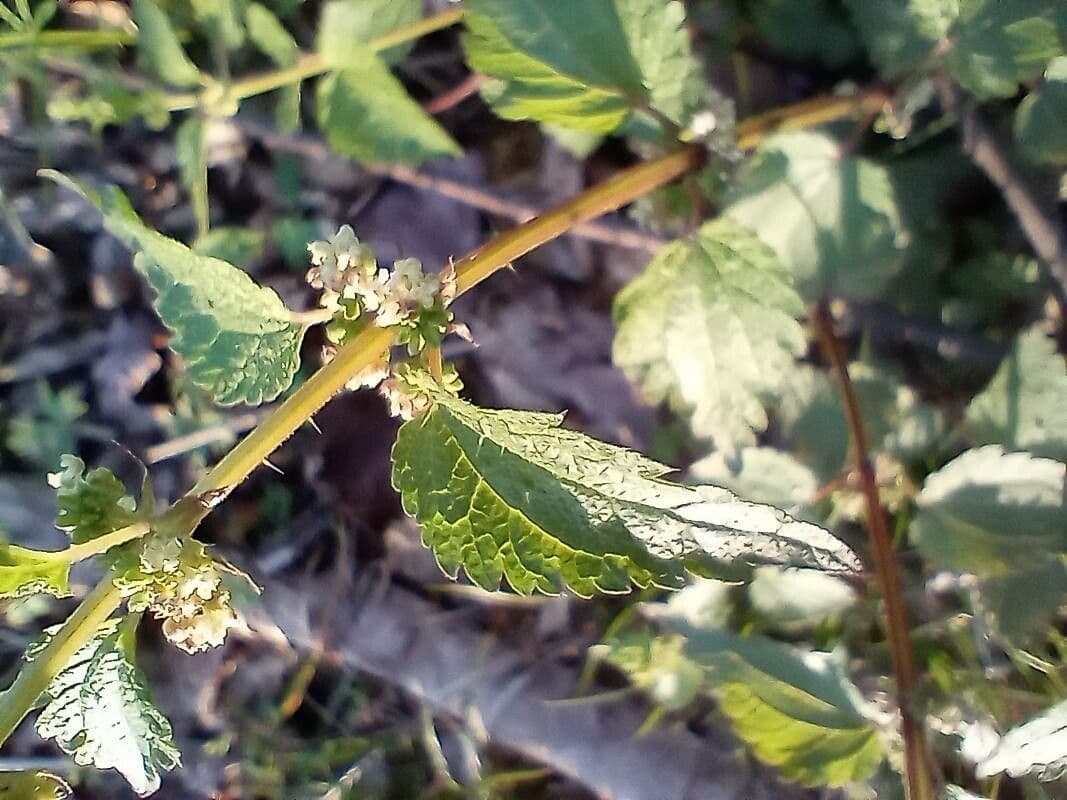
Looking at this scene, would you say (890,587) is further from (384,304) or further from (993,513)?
(384,304)

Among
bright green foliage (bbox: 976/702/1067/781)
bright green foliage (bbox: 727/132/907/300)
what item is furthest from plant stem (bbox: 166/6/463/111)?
bright green foliage (bbox: 976/702/1067/781)

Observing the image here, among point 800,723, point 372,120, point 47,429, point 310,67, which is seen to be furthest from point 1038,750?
point 47,429

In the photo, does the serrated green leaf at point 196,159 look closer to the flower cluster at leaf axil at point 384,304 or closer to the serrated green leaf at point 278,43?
the serrated green leaf at point 278,43

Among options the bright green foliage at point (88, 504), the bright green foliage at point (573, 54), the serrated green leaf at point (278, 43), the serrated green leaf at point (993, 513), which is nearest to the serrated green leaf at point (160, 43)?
the serrated green leaf at point (278, 43)

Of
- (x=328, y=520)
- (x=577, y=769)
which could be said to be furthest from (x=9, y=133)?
(x=577, y=769)

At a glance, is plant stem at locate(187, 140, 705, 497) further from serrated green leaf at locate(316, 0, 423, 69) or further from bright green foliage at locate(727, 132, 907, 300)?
serrated green leaf at locate(316, 0, 423, 69)

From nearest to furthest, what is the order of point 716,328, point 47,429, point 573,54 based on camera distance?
point 573,54 → point 716,328 → point 47,429
